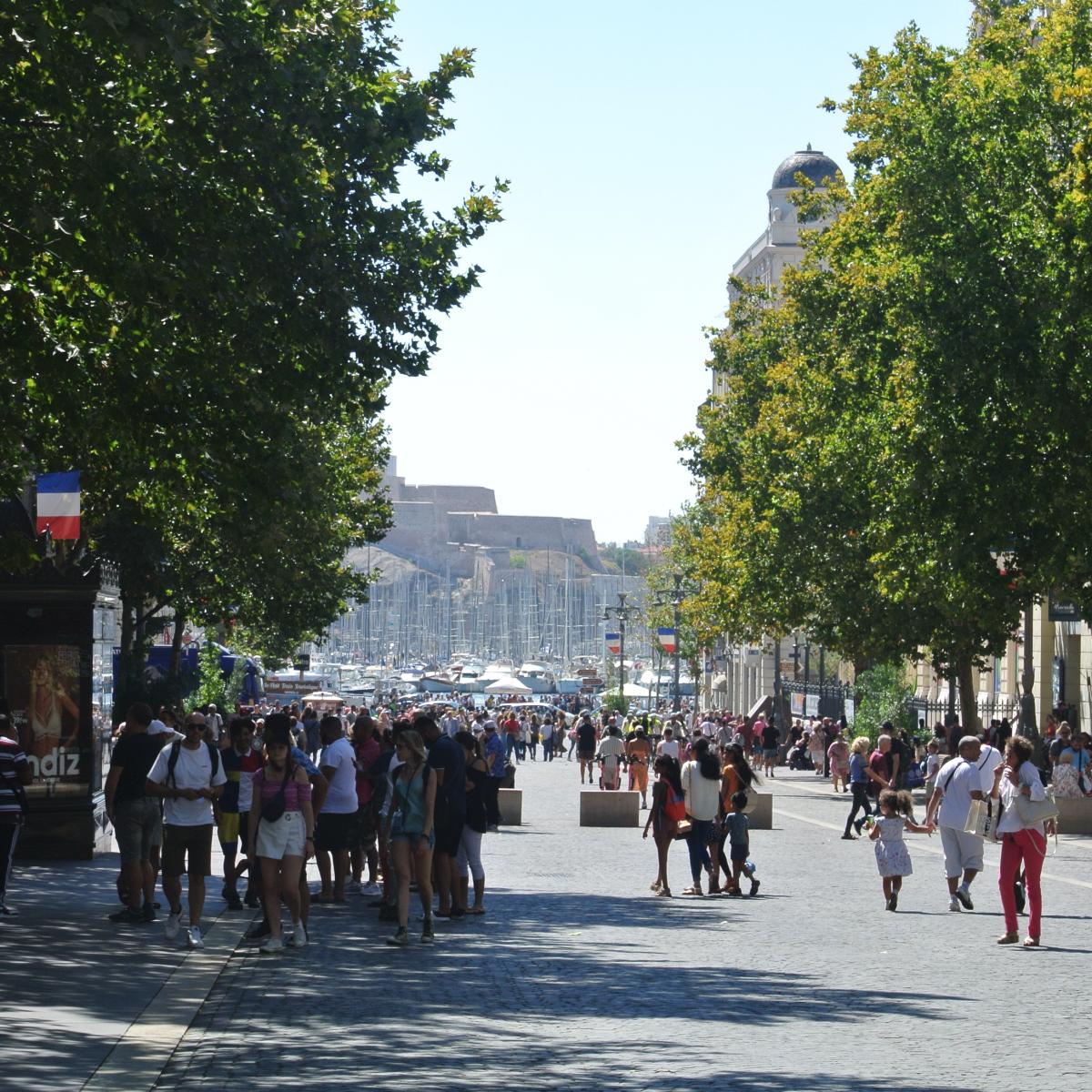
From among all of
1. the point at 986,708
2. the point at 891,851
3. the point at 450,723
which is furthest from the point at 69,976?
the point at 450,723

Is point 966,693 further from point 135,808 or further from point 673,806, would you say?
→ point 135,808

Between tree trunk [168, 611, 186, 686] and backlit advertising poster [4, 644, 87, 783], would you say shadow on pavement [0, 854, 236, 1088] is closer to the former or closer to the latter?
backlit advertising poster [4, 644, 87, 783]

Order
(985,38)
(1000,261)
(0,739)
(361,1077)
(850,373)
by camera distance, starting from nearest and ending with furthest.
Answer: (361,1077) < (0,739) < (1000,261) < (985,38) < (850,373)

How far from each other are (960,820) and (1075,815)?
1231cm

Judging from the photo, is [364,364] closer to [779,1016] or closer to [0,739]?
[0,739]

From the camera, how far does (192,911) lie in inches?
654

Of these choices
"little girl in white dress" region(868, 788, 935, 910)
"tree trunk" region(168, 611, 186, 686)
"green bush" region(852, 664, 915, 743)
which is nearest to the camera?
"little girl in white dress" region(868, 788, 935, 910)

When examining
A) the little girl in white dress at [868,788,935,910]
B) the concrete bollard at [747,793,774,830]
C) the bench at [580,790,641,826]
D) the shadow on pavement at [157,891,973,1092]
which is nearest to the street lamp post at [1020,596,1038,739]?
the concrete bollard at [747,793,774,830]

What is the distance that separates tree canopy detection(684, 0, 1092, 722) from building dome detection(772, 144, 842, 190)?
68.5 m

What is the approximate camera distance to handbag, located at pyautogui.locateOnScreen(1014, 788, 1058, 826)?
56.5 ft

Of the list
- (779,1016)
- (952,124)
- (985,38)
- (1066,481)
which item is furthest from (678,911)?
(985,38)

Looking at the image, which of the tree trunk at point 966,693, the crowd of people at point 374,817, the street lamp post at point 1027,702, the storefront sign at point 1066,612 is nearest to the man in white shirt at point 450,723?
the tree trunk at point 966,693

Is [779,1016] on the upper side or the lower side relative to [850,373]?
lower

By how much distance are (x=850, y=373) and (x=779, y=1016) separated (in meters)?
29.8
